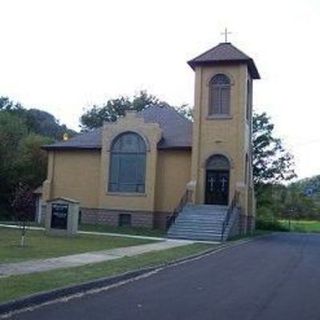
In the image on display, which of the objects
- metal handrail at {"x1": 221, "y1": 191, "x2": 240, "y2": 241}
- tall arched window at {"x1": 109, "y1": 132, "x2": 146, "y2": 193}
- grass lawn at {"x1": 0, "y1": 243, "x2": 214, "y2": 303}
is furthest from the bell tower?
grass lawn at {"x1": 0, "y1": 243, "x2": 214, "y2": 303}

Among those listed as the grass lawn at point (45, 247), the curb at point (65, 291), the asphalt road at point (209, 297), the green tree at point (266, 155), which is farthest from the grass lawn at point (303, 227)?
the curb at point (65, 291)

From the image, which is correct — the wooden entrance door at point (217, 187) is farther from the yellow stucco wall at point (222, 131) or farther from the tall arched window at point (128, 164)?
the tall arched window at point (128, 164)

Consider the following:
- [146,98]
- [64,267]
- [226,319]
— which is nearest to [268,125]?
[146,98]

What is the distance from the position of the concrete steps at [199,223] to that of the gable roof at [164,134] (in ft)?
15.9

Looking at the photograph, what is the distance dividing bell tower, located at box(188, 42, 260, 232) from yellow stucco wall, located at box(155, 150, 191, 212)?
1.41 m

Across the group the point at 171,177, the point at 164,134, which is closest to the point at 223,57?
the point at 164,134

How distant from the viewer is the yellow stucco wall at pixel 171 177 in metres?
42.0

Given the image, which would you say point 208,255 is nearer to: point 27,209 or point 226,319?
Result: point 27,209

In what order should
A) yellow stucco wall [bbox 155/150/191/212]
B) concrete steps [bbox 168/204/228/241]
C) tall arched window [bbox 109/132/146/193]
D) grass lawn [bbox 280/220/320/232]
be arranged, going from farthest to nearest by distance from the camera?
grass lawn [bbox 280/220/320/232] → tall arched window [bbox 109/132/146/193] → yellow stucco wall [bbox 155/150/191/212] → concrete steps [bbox 168/204/228/241]

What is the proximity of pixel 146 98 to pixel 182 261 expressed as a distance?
5656 cm

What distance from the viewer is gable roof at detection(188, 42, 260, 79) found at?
134ft

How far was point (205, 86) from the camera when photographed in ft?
136

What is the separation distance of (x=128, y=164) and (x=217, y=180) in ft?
19.5

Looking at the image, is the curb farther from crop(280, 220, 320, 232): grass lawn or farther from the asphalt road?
crop(280, 220, 320, 232): grass lawn
